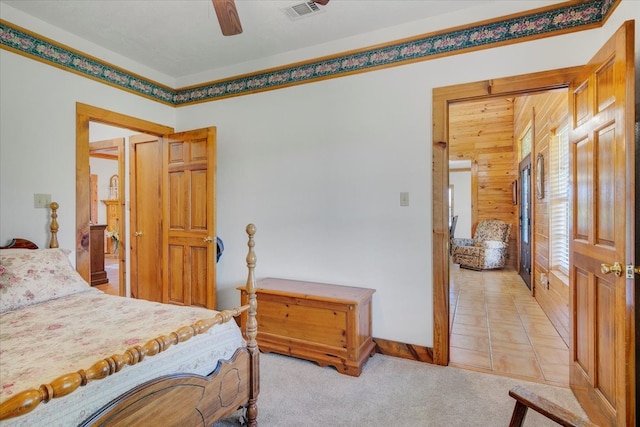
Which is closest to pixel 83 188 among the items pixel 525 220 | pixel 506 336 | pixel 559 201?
pixel 506 336

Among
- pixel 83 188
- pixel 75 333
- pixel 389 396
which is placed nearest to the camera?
pixel 75 333

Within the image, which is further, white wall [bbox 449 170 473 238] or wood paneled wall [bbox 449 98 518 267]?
white wall [bbox 449 170 473 238]

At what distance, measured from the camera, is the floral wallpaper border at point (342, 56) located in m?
2.34

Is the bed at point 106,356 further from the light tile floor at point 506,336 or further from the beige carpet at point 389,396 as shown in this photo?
the light tile floor at point 506,336

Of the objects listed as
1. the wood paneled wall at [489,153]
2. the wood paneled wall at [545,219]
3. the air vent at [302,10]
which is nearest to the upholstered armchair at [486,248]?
the wood paneled wall at [489,153]

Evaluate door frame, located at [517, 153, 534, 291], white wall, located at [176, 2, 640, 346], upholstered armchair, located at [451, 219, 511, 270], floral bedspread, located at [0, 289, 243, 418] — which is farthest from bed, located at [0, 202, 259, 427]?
upholstered armchair, located at [451, 219, 511, 270]

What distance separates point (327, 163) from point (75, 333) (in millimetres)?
2217

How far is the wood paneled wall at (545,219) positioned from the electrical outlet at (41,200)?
178 inches

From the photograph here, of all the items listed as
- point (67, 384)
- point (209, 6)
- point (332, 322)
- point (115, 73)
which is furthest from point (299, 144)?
point (67, 384)

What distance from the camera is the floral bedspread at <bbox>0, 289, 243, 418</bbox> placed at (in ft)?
3.94

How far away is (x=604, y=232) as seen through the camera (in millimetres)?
1749

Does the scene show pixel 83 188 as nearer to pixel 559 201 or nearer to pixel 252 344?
pixel 252 344

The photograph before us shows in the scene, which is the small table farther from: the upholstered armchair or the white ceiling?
the upholstered armchair

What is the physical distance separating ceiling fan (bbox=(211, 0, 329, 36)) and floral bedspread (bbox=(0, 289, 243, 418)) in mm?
1645
